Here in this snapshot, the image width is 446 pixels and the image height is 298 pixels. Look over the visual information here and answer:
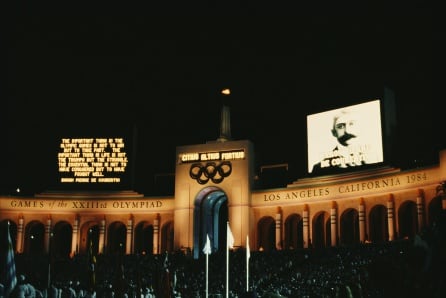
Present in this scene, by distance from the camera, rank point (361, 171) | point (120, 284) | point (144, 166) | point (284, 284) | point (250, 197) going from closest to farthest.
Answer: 1. point (120, 284)
2. point (284, 284)
3. point (361, 171)
4. point (250, 197)
5. point (144, 166)

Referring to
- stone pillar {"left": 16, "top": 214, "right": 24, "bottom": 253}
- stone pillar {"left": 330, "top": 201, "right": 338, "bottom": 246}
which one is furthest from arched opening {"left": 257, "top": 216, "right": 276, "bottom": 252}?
stone pillar {"left": 16, "top": 214, "right": 24, "bottom": 253}

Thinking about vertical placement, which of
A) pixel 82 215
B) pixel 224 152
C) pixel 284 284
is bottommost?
pixel 284 284

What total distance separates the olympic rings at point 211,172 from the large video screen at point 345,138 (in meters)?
8.50

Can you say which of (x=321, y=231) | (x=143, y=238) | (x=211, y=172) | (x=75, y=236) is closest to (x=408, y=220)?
(x=321, y=231)

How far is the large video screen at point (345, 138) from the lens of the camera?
180 feet

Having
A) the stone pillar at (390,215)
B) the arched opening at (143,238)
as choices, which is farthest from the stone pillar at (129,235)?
the stone pillar at (390,215)

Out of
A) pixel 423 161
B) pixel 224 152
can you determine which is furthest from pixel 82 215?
pixel 423 161

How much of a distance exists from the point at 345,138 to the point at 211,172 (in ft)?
46.2

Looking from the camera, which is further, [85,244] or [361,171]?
[85,244]

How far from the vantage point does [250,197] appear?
62156mm

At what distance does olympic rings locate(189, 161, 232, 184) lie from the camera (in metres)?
62.8

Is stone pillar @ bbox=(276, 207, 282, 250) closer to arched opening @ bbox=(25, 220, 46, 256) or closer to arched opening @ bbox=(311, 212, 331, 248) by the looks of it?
arched opening @ bbox=(311, 212, 331, 248)

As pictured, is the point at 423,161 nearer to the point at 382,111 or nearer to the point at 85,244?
the point at 382,111

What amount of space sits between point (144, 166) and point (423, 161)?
118 feet
